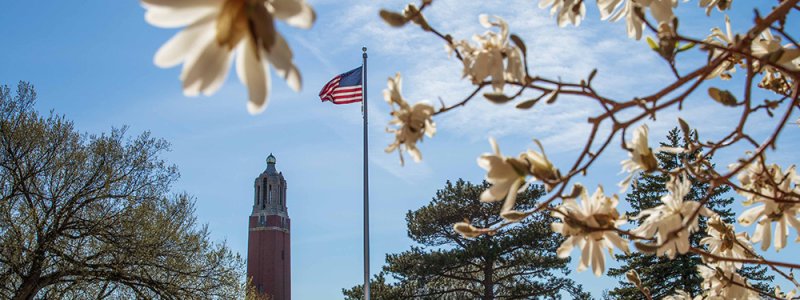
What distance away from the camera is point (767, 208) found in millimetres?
1104

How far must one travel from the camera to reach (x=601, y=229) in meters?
Result: 0.87

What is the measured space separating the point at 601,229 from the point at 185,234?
961 cm

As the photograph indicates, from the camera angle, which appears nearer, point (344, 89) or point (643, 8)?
point (643, 8)

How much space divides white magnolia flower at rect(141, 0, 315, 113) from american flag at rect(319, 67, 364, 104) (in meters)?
9.14

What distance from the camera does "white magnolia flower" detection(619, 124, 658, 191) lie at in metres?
0.88

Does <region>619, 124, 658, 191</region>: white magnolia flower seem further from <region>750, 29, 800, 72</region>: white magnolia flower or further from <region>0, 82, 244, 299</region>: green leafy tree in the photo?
<region>0, 82, 244, 299</region>: green leafy tree

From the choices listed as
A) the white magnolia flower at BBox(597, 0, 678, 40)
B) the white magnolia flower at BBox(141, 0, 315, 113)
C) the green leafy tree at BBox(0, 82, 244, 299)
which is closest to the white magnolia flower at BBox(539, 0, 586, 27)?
the white magnolia flower at BBox(597, 0, 678, 40)

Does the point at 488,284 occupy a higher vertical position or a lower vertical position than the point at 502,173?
higher

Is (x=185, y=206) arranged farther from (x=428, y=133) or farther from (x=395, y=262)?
(x=428, y=133)

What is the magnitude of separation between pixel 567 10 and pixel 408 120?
0.33 meters

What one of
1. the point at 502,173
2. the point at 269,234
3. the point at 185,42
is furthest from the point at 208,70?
the point at 269,234

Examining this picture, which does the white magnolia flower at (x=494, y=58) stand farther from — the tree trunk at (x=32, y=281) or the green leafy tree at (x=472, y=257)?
the green leafy tree at (x=472, y=257)

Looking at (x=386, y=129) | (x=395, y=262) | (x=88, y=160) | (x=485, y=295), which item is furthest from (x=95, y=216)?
(x=386, y=129)

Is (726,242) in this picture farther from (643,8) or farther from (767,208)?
(643,8)
